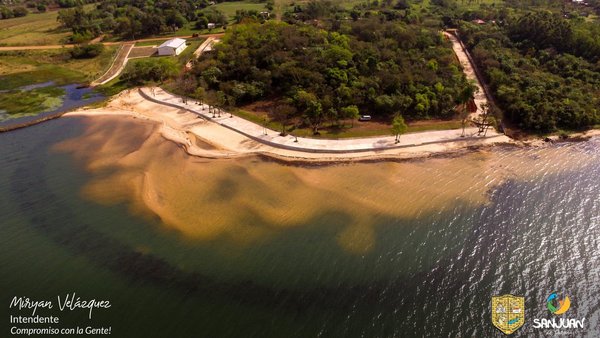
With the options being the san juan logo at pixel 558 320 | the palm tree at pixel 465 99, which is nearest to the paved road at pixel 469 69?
the palm tree at pixel 465 99

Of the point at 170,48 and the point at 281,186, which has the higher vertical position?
the point at 170,48

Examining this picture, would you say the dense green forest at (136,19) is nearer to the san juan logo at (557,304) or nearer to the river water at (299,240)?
the river water at (299,240)

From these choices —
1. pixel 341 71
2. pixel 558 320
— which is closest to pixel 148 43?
pixel 341 71

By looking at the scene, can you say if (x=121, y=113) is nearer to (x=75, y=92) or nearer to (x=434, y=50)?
(x=75, y=92)

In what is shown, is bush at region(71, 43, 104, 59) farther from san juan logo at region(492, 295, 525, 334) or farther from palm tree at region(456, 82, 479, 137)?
san juan logo at region(492, 295, 525, 334)

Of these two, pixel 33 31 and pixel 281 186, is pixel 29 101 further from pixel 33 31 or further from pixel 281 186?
pixel 33 31

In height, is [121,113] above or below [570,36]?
below

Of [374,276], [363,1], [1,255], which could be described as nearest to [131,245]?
[1,255]
